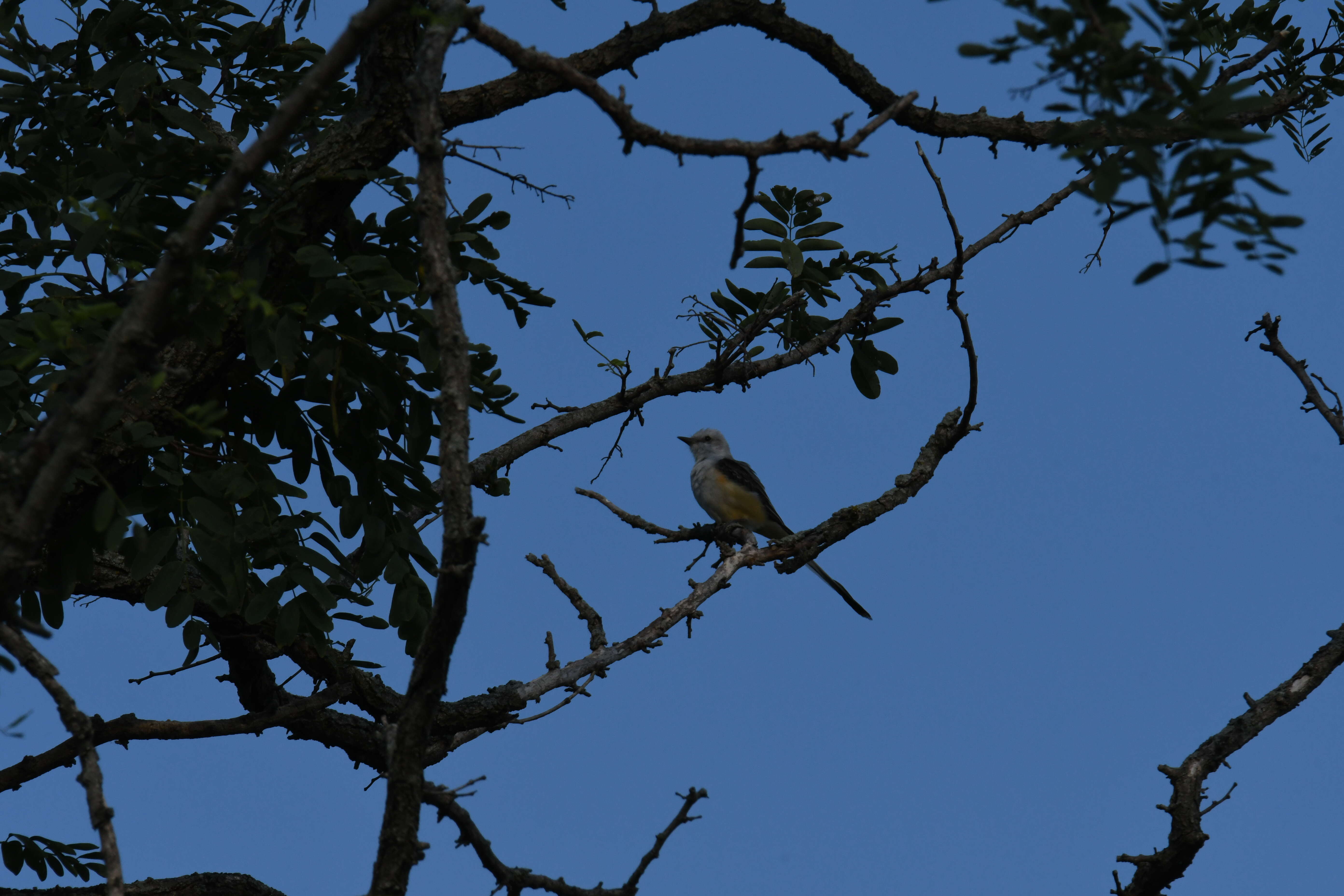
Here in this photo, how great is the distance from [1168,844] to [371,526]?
12.4ft

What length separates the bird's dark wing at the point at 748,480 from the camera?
9.98 m

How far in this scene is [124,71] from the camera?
5.55 meters

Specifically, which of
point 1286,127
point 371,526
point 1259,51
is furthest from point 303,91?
point 1286,127

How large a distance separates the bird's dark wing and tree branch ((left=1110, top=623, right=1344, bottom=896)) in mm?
5178

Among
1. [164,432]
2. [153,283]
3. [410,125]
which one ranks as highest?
[410,125]

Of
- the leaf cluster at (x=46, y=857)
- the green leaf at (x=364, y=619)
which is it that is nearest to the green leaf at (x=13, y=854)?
the leaf cluster at (x=46, y=857)

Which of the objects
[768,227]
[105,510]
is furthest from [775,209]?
[105,510]

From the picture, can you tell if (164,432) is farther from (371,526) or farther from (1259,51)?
(1259,51)

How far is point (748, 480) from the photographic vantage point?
10.0 meters

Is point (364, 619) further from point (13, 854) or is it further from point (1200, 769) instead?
point (1200, 769)

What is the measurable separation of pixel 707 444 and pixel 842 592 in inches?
121

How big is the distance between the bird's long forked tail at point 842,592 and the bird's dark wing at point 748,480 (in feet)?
5.63

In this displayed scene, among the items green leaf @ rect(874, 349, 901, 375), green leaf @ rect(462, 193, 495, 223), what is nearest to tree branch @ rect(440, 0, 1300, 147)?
green leaf @ rect(462, 193, 495, 223)

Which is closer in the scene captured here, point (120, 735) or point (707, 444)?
point (120, 735)
